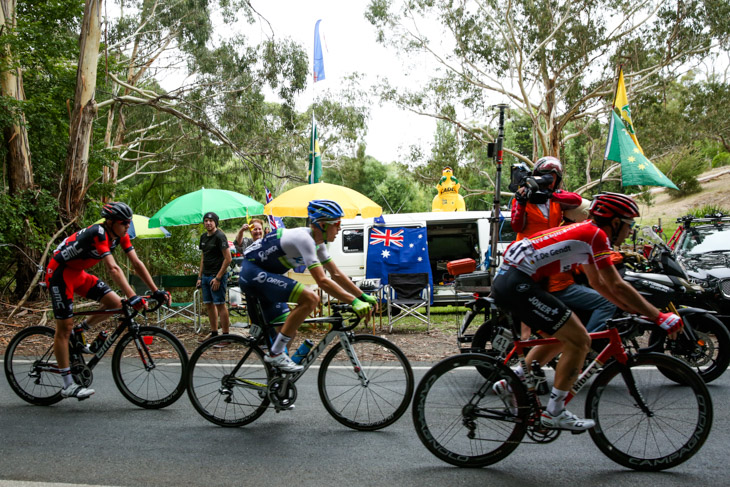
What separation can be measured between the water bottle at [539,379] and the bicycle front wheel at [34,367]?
14.3 ft

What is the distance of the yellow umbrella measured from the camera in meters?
11.1

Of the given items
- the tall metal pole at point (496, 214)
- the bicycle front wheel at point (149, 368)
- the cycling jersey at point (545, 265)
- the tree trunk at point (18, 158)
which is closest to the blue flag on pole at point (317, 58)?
the tree trunk at point (18, 158)

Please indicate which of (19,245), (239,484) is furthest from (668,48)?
(239,484)

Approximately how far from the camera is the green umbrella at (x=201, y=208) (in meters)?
11.6

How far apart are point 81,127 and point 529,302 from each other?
11730mm

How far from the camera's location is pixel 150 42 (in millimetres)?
28047

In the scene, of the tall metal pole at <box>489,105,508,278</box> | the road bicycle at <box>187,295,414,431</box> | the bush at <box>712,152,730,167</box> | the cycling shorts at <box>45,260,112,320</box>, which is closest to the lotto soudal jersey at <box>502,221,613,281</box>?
the road bicycle at <box>187,295,414,431</box>

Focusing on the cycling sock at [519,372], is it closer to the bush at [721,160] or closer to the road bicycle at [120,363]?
the road bicycle at [120,363]

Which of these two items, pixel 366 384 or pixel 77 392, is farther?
pixel 77 392

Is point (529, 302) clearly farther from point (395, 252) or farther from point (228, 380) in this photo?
point (395, 252)

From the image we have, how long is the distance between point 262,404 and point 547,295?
253cm

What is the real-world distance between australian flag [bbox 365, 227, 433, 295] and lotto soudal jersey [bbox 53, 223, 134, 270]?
624 cm

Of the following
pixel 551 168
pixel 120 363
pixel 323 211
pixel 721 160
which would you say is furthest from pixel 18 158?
pixel 721 160

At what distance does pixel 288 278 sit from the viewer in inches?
195
